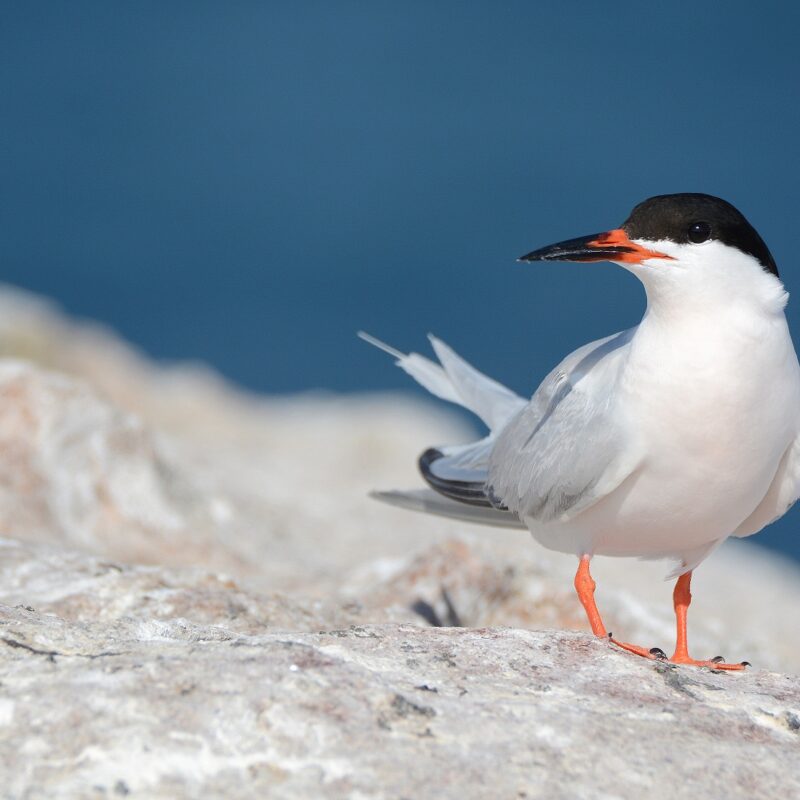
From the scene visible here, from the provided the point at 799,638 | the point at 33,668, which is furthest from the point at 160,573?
A: the point at 799,638

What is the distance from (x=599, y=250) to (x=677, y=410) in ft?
2.14

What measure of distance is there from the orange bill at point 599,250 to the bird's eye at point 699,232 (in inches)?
4.6

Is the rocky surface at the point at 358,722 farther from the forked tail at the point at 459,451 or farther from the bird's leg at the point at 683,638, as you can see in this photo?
the forked tail at the point at 459,451

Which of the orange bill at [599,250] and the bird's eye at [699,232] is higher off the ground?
the bird's eye at [699,232]

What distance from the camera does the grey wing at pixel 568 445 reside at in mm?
Result: 4504

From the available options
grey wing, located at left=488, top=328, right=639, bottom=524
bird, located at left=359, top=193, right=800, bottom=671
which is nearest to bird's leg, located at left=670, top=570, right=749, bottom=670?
bird, located at left=359, top=193, right=800, bottom=671

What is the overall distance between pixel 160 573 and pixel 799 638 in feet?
17.2

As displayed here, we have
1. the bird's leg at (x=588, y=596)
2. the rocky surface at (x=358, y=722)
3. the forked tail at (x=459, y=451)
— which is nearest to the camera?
the rocky surface at (x=358, y=722)

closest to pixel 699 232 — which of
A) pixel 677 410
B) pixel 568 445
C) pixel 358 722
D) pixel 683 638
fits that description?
pixel 677 410

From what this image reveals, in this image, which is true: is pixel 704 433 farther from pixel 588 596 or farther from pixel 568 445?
pixel 588 596

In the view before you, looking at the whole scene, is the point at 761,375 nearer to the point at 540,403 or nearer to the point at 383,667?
the point at 540,403

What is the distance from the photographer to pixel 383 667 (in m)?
3.31

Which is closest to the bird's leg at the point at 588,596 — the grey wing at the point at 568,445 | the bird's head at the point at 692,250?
the grey wing at the point at 568,445

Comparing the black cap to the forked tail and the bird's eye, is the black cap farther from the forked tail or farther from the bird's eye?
the forked tail
